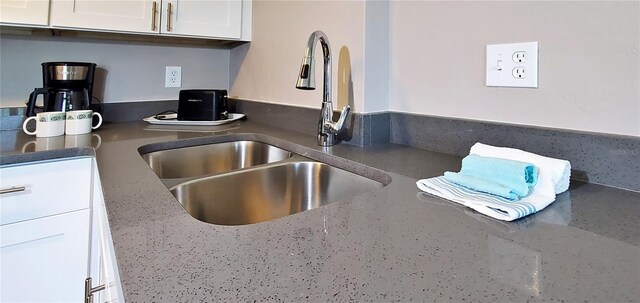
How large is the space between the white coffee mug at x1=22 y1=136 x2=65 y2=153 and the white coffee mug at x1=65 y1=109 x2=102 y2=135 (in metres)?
0.07

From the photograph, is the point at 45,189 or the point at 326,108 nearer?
the point at 45,189

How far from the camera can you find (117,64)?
1642 millimetres

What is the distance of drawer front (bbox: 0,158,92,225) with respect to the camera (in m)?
0.89

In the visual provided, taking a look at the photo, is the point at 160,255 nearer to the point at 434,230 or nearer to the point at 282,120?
the point at 434,230

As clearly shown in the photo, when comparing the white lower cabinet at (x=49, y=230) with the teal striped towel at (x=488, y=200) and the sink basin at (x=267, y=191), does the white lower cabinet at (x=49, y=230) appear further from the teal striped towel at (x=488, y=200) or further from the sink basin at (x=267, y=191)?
the teal striped towel at (x=488, y=200)

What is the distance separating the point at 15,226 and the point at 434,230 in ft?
3.40

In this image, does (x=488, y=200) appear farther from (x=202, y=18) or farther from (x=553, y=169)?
(x=202, y=18)

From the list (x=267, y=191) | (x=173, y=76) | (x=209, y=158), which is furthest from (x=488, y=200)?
(x=173, y=76)

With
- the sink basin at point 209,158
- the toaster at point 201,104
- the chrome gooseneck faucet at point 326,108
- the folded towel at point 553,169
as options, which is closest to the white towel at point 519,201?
the folded towel at point 553,169

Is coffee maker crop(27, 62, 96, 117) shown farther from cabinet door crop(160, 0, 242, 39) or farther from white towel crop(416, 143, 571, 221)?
white towel crop(416, 143, 571, 221)

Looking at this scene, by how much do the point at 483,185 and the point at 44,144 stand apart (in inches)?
47.7

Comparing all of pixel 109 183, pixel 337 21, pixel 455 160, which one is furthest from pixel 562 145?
pixel 109 183

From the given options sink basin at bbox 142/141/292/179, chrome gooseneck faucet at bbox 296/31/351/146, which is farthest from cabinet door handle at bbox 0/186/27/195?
chrome gooseneck faucet at bbox 296/31/351/146

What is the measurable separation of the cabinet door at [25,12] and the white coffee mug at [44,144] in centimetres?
42
